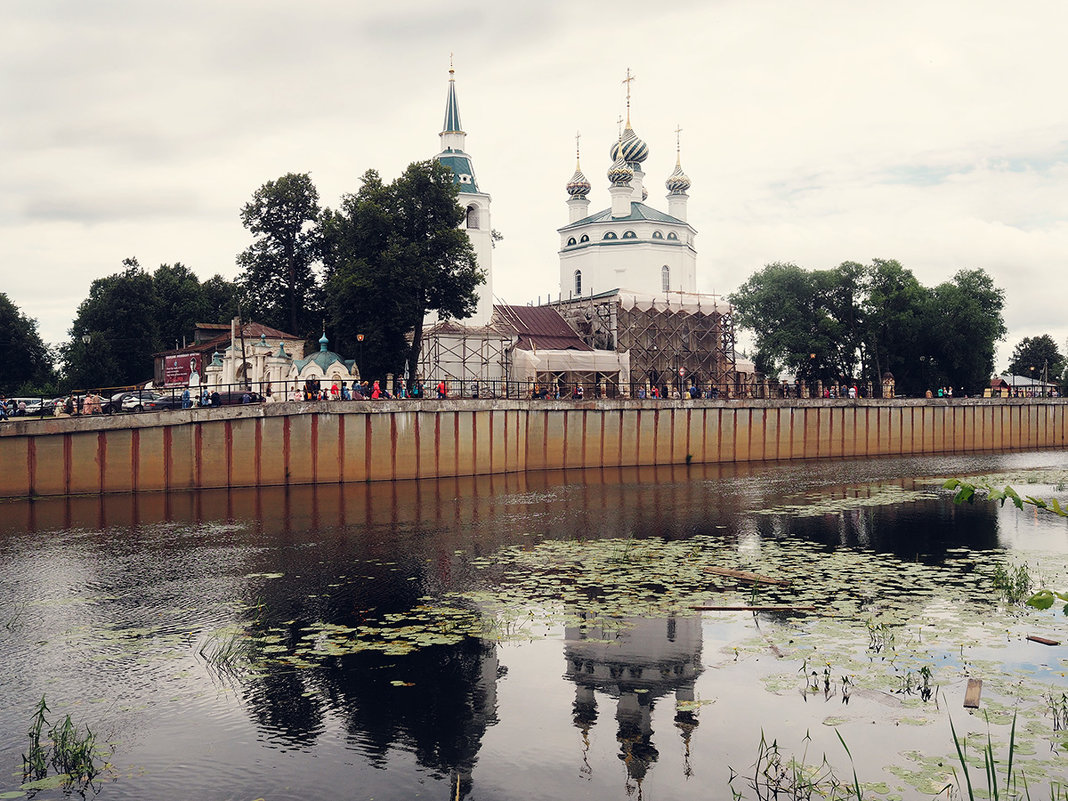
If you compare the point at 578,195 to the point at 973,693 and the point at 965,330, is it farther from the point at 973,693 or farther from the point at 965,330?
the point at 973,693

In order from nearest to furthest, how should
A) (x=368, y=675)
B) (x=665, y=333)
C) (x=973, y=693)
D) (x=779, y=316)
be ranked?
(x=973, y=693) → (x=368, y=675) → (x=665, y=333) → (x=779, y=316)

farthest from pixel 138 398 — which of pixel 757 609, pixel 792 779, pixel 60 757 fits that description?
pixel 792 779

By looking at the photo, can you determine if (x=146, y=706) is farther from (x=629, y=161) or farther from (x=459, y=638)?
(x=629, y=161)

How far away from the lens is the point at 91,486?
35.2 metres

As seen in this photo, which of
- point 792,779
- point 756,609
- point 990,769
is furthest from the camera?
point 756,609

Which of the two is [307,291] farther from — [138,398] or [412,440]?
[412,440]

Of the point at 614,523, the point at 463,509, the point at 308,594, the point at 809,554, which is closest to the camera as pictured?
the point at 308,594

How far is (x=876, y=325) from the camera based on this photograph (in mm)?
89375

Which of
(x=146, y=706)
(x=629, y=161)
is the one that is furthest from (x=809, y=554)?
(x=629, y=161)

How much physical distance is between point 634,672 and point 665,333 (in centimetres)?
6693

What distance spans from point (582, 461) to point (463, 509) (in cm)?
1785

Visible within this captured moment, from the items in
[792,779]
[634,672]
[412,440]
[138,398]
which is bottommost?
[792,779]

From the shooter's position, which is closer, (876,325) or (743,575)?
(743,575)

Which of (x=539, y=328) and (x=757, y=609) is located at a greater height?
(x=539, y=328)
